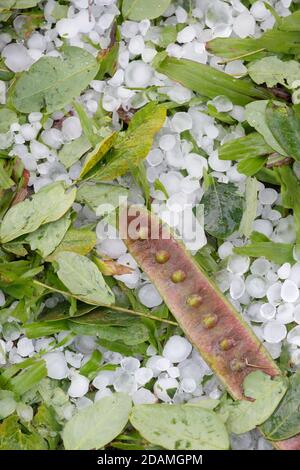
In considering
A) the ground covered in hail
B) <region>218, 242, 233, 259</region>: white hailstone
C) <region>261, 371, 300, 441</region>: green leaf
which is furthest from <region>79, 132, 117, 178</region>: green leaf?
<region>261, 371, 300, 441</region>: green leaf

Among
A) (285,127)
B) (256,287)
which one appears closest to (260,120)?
(285,127)

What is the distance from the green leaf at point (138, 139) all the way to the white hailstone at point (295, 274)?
270mm

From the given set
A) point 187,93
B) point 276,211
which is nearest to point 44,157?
point 187,93

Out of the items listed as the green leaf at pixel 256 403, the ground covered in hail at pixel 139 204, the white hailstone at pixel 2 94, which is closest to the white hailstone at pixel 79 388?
the ground covered in hail at pixel 139 204

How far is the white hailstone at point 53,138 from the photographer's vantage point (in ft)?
3.83

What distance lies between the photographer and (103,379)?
113 centimetres

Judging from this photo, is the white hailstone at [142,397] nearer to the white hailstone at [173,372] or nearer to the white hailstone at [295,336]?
the white hailstone at [173,372]

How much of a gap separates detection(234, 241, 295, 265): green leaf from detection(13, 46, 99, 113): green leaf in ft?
1.11

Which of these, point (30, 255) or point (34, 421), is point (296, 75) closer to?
point (30, 255)

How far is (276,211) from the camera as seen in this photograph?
1156 mm

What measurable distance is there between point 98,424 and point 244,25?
618 millimetres

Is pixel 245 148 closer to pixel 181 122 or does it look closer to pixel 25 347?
pixel 181 122

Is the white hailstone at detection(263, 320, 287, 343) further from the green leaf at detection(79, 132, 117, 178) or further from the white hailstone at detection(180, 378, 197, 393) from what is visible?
the green leaf at detection(79, 132, 117, 178)
